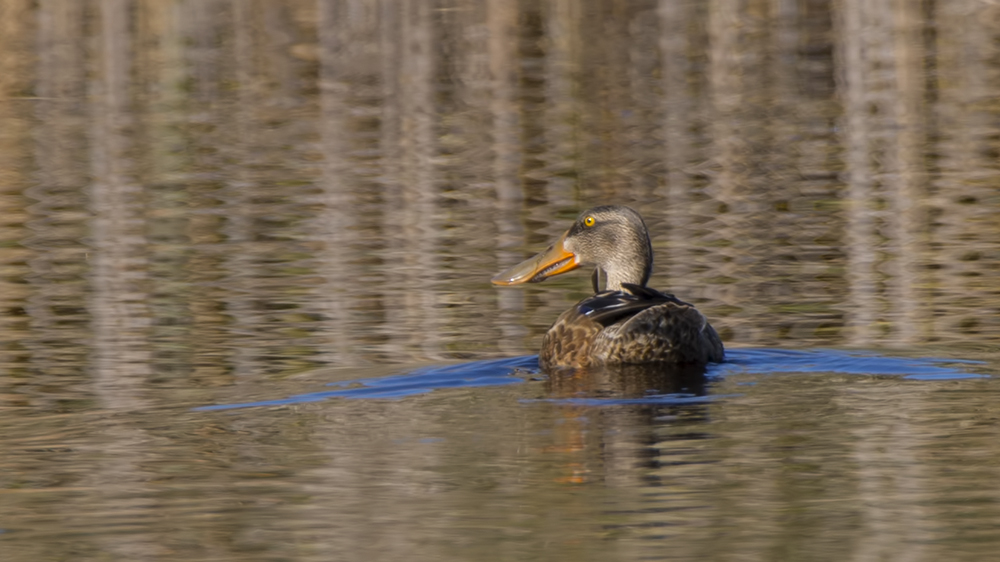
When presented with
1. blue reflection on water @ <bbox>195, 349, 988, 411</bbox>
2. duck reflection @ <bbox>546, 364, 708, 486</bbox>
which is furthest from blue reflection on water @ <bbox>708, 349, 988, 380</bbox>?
duck reflection @ <bbox>546, 364, 708, 486</bbox>

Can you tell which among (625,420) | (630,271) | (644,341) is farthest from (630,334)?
(625,420)

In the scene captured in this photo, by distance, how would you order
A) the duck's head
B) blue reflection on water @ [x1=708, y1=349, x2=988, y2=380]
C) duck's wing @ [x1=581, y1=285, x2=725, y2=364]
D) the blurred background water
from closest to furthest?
the blurred background water < blue reflection on water @ [x1=708, y1=349, x2=988, y2=380] < duck's wing @ [x1=581, y1=285, x2=725, y2=364] < the duck's head

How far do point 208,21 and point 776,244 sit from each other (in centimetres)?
2490

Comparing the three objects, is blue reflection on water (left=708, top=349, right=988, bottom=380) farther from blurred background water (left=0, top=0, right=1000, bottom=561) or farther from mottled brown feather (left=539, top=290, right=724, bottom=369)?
mottled brown feather (left=539, top=290, right=724, bottom=369)

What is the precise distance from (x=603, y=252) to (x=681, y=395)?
8.22ft

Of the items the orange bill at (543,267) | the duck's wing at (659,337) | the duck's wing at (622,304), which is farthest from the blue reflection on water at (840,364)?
the orange bill at (543,267)

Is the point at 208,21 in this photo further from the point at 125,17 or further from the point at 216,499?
the point at 216,499

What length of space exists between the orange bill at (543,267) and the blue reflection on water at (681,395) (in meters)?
1.62

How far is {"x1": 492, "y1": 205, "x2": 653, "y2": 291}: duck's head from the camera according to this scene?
10898 mm

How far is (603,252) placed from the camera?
36.3 ft

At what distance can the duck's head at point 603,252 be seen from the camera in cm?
1090

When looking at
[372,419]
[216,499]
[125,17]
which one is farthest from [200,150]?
[125,17]

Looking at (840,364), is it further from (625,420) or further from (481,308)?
(481,308)

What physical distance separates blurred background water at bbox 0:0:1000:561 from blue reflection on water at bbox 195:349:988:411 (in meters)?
0.03
